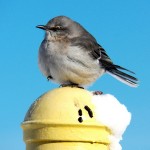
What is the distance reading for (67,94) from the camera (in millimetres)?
3139

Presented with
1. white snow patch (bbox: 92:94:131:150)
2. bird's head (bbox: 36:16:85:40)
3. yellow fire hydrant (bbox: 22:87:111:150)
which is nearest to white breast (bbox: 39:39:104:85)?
bird's head (bbox: 36:16:85:40)

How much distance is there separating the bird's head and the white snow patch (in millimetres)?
2347

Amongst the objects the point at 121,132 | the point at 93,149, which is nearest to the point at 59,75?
the point at 121,132

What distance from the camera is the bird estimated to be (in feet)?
15.8

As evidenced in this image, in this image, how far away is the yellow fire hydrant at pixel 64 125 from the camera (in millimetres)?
2961

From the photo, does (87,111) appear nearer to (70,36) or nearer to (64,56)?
(64,56)

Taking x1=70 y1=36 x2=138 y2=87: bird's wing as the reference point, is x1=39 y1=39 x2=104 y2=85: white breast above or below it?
below

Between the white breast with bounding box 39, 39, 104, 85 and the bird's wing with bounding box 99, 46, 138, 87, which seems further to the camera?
the bird's wing with bounding box 99, 46, 138, 87

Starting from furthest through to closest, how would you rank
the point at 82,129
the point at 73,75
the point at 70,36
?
the point at 70,36 → the point at 73,75 → the point at 82,129

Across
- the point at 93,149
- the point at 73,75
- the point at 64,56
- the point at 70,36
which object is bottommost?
the point at 93,149

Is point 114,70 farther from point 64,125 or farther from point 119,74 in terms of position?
point 64,125

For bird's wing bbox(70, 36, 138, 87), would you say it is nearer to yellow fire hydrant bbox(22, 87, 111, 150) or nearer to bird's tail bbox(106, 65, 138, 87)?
bird's tail bbox(106, 65, 138, 87)

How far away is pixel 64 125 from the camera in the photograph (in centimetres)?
296

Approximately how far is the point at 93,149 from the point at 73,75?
1.77 meters
